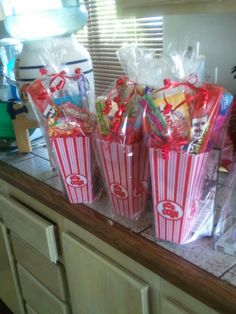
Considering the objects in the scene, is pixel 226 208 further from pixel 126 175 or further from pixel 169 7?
pixel 169 7

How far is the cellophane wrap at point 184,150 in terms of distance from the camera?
610 millimetres

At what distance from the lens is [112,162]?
0.75 meters

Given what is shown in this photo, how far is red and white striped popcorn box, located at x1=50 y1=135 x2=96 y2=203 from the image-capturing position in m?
0.81

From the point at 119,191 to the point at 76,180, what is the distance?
0.13 meters

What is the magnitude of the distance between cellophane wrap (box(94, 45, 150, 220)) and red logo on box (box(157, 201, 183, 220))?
0.09 m

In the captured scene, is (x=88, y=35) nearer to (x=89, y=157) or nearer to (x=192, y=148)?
(x=89, y=157)

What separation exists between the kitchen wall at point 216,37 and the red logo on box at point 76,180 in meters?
0.52

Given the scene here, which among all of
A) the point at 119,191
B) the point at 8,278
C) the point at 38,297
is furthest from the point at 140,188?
the point at 8,278


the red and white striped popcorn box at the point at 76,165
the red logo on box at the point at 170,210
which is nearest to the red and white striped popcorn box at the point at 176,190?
the red logo on box at the point at 170,210

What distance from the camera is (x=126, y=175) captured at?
2.43 feet

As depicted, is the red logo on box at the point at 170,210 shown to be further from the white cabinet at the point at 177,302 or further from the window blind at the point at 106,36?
the window blind at the point at 106,36

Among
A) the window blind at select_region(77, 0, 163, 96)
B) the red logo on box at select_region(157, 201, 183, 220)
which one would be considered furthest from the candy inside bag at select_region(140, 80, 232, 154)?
the window blind at select_region(77, 0, 163, 96)

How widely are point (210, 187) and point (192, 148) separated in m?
0.11

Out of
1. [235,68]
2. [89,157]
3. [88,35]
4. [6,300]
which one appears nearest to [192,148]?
[89,157]
